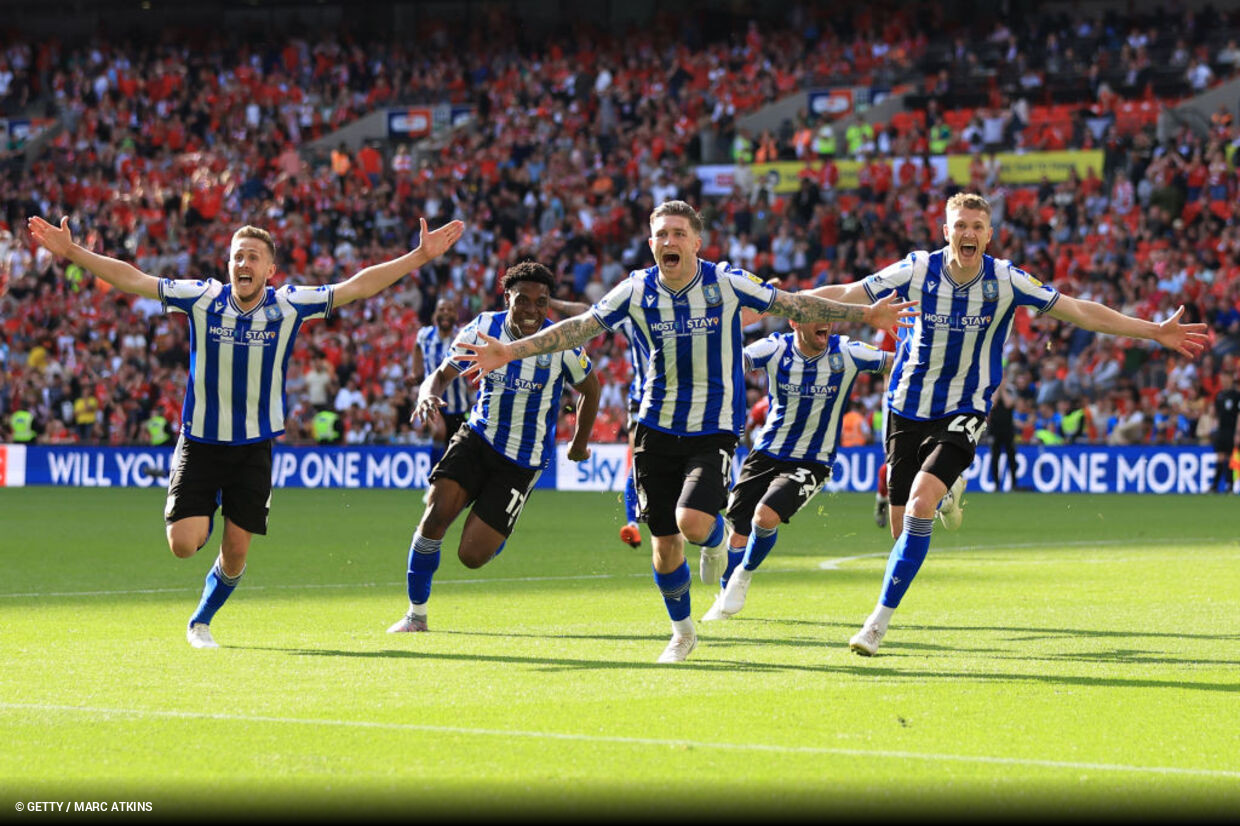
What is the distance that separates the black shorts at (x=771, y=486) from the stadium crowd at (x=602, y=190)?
675 inches

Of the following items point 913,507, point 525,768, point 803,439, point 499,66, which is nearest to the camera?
point 525,768

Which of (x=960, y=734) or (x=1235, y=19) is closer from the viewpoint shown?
(x=960, y=734)

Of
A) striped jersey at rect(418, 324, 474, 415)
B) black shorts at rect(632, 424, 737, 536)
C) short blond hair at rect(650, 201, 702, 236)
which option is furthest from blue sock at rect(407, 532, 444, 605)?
striped jersey at rect(418, 324, 474, 415)

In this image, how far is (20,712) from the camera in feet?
23.6

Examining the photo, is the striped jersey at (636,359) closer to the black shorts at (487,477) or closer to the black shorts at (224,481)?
the black shorts at (487,477)

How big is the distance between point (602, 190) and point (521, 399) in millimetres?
27596

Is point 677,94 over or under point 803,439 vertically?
over

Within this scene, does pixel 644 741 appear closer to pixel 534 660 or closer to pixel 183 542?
pixel 534 660

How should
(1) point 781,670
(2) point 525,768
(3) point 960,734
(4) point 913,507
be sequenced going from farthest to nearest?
A: (4) point 913,507 < (1) point 781,670 < (3) point 960,734 < (2) point 525,768

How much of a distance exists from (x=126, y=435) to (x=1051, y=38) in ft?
66.2

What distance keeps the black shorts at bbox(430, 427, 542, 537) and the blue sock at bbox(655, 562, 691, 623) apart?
70.5 inches

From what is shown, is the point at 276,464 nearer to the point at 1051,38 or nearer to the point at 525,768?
the point at 1051,38

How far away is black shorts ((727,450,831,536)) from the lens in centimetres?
1184

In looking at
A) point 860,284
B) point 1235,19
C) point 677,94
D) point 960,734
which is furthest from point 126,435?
point 960,734
